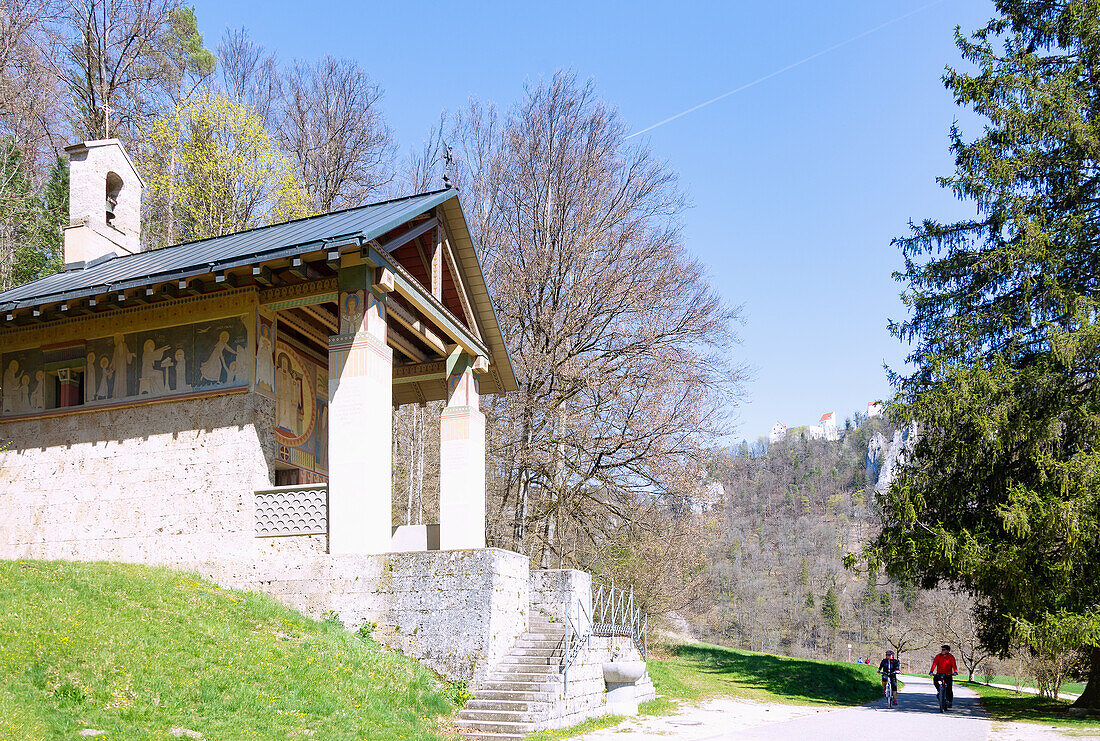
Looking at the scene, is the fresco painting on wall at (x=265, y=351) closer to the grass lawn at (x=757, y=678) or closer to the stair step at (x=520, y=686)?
the stair step at (x=520, y=686)

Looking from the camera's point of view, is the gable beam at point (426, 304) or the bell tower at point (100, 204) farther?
the bell tower at point (100, 204)

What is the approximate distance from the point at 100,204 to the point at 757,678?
22.8 m

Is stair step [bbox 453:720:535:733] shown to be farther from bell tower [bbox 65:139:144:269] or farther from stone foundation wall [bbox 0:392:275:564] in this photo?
bell tower [bbox 65:139:144:269]

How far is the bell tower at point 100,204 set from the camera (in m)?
20.0

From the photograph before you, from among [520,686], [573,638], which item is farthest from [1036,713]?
[520,686]

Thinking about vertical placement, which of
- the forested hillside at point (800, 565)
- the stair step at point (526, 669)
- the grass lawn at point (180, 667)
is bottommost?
the forested hillside at point (800, 565)

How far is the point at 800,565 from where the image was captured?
97688 millimetres

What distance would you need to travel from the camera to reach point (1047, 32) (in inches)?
856

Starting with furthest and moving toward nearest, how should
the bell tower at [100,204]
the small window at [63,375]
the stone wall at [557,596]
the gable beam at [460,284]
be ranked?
the bell tower at [100,204], the gable beam at [460,284], the small window at [63,375], the stone wall at [557,596]

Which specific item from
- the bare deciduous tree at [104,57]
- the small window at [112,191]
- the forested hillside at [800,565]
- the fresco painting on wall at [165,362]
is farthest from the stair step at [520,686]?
the forested hillside at [800,565]

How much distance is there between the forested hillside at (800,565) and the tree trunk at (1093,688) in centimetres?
3871

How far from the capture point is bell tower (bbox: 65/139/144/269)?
789 inches

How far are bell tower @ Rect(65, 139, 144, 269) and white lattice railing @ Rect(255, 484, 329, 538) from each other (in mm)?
9739

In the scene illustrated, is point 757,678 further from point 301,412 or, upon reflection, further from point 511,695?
point 301,412
